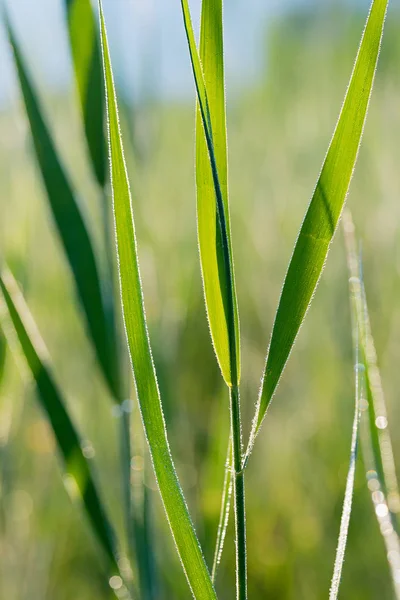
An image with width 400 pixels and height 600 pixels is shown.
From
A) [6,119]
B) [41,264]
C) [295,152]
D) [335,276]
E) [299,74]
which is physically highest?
[299,74]

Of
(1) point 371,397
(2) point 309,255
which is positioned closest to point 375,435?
(1) point 371,397

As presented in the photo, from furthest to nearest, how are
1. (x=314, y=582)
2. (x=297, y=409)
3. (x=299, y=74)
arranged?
→ (x=299, y=74)
(x=297, y=409)
(x=314, y=582)

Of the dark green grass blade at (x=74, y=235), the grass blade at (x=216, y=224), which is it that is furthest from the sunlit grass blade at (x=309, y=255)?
the dark green grass blade at (x=74, y=235)

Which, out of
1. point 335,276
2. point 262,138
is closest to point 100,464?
point 335,276

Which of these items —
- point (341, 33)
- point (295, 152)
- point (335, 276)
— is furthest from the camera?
point (341, 33)

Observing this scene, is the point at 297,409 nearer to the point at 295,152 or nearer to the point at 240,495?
the point at 240,495

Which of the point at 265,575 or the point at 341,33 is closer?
the point at 265,575

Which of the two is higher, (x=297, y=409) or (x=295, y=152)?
(x=295, y=152)
